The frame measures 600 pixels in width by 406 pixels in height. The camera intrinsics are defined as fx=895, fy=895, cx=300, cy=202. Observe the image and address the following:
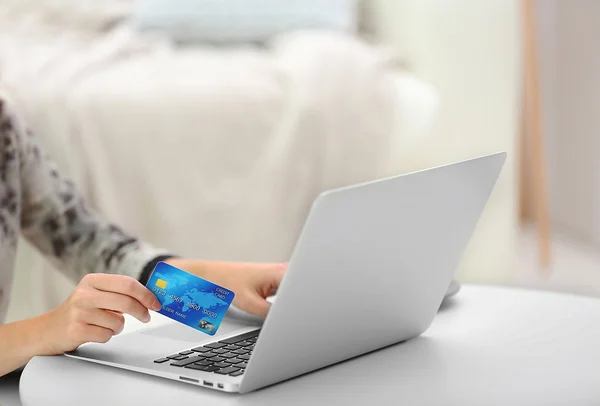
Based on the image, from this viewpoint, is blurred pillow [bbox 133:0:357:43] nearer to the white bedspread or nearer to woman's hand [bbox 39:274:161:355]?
the white bedspread

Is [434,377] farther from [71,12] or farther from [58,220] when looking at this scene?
[71,12]

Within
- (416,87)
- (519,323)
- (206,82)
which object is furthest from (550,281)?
(519,323)

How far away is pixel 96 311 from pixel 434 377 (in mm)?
244

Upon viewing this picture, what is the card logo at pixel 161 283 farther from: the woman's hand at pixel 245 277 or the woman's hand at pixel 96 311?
the woman's hand at pixel 245 277

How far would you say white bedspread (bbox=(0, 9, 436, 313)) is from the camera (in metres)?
1.75

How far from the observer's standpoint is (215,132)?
1.82 meters

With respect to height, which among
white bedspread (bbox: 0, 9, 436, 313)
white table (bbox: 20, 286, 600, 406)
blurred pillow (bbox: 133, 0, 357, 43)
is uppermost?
blurred pillow (bbox: 133, 0, 357, 43)

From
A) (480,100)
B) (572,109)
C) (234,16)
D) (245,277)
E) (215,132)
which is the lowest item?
(245,277)

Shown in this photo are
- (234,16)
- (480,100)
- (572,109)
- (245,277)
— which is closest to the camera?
(245,277)

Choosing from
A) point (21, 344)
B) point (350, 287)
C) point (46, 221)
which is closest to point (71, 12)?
point (46, 221)

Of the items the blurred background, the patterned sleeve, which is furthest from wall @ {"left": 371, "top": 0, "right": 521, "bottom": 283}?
the patterned sleeve

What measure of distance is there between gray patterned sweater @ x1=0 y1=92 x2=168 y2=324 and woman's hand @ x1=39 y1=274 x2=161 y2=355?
296mm

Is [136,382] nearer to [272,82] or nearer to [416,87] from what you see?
[272,82]

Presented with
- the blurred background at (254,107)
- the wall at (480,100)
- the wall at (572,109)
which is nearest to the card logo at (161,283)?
the blurred background at (254,107)
